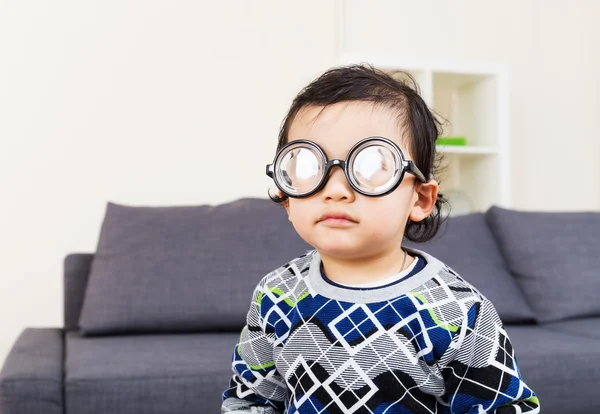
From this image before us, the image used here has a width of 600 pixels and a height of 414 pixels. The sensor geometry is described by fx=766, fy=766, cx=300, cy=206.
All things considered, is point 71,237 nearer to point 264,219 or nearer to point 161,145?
point 161,145

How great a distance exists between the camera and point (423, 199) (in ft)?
3.28

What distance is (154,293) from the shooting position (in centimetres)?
220

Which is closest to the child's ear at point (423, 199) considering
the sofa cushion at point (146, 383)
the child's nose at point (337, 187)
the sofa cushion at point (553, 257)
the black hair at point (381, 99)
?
the black hair at point (381, 99)

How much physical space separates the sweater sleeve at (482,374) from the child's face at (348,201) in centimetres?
15


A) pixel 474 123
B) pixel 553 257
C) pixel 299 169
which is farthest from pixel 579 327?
pixel 299 169

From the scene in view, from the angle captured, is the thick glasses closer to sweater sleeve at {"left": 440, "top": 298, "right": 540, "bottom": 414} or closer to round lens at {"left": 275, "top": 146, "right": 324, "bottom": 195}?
round lens at {"left": 275, "top": 146, "right": 324, "bottom": 195}

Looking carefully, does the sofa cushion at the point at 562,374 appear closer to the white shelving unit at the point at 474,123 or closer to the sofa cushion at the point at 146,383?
the sofa cushion at the point at 146,383

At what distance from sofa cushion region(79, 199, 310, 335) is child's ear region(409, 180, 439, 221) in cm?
129

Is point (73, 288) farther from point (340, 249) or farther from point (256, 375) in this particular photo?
point (340, 249)

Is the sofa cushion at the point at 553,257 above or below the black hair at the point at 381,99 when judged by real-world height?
below

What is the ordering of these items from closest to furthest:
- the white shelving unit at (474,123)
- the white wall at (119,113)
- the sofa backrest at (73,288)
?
the sofa backrest at (73,288) < the white wall at (119,113) < the white shelving unit at (474,123)

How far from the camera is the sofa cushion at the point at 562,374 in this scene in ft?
6.11

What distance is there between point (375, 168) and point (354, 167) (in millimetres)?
25

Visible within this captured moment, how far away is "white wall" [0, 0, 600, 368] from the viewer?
117 inches
